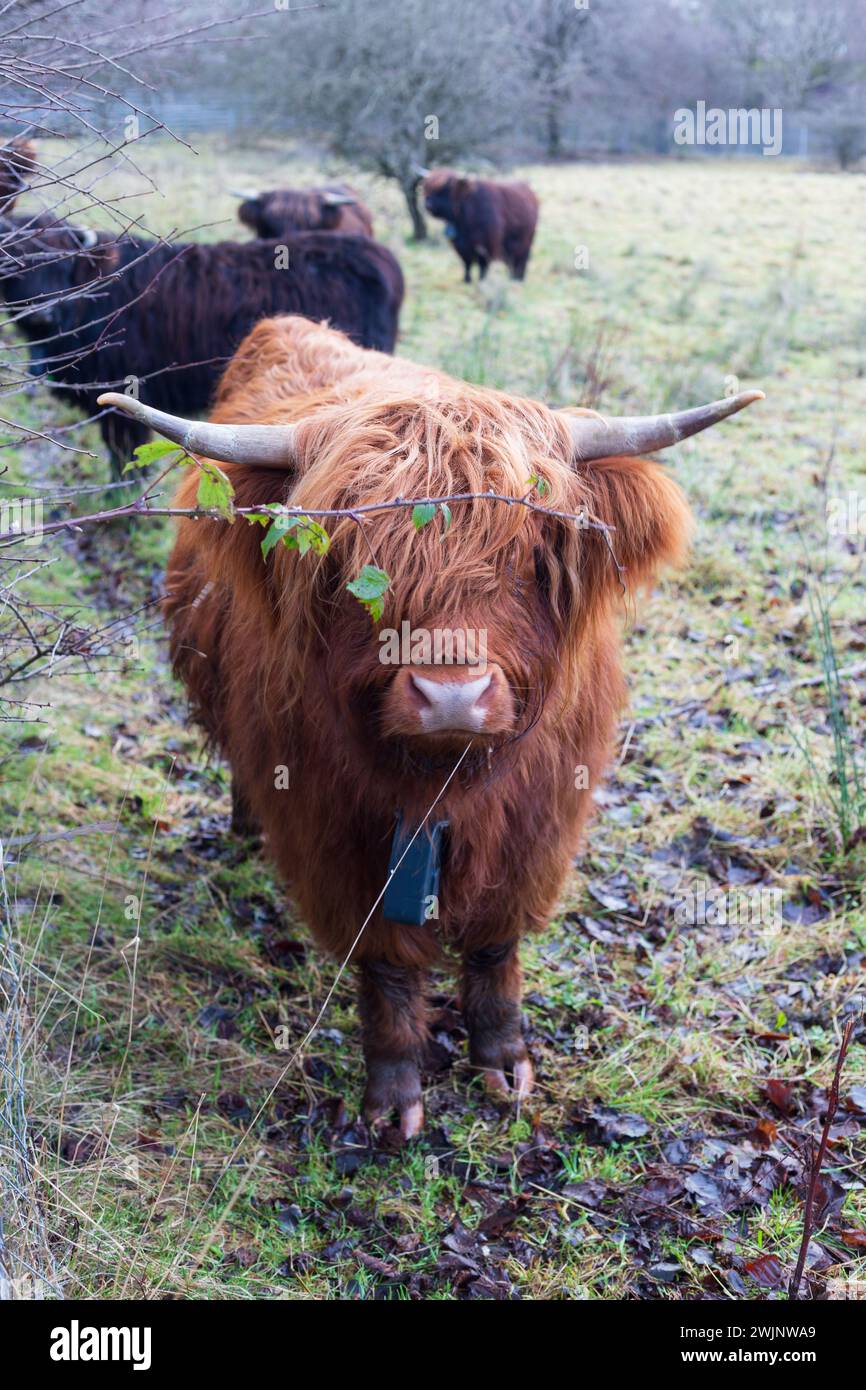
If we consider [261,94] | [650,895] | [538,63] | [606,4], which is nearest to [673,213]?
[261,94]

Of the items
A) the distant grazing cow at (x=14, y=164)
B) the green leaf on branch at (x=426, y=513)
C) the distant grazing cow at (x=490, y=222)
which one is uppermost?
the distant grazing cow at (x=490, y=222)

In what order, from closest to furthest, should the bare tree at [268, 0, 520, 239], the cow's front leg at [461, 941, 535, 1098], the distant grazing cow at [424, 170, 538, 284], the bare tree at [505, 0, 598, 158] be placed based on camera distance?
the cow's front leg at [461, 941, 535, 1098] < the distant grazing cow at [424, 170, 538, 284] < the bare tree at [268, 0, 520, 239] < the bare tree at [505, 0, 598, 158]

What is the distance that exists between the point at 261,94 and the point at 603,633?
19.5 m

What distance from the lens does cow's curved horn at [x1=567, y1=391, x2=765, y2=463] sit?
2133mm

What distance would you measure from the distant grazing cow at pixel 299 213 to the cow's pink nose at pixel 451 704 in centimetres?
980

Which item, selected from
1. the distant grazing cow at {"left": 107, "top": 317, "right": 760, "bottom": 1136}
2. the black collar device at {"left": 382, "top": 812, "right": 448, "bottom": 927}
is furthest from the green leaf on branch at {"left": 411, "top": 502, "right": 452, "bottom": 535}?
the black collar device at {"left": 382, "top": 812, "right": 448, "bottom": 927}

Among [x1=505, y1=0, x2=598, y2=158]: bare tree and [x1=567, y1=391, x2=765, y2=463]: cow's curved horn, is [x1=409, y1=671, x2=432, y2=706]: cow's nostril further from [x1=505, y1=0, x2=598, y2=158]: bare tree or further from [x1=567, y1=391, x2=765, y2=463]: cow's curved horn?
[x1=505, y1=0, x2=598, y2=158]: bare tree

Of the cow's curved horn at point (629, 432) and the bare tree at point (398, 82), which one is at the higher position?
the bare tree at point (398, 82)

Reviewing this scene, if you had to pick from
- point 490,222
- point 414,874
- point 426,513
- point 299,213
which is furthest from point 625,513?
point 490,222

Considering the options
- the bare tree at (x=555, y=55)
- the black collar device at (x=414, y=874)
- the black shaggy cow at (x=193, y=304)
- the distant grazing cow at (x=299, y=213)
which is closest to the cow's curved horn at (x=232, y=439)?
the black collar device at (x=414, y=874)

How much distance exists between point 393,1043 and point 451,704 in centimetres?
133

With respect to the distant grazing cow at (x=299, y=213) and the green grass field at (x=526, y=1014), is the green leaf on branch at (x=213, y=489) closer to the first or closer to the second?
the green grass field at (x=526, y=1014)

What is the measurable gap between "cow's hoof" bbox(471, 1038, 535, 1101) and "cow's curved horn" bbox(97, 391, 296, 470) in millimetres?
1668

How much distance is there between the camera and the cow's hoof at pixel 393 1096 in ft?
9.27
